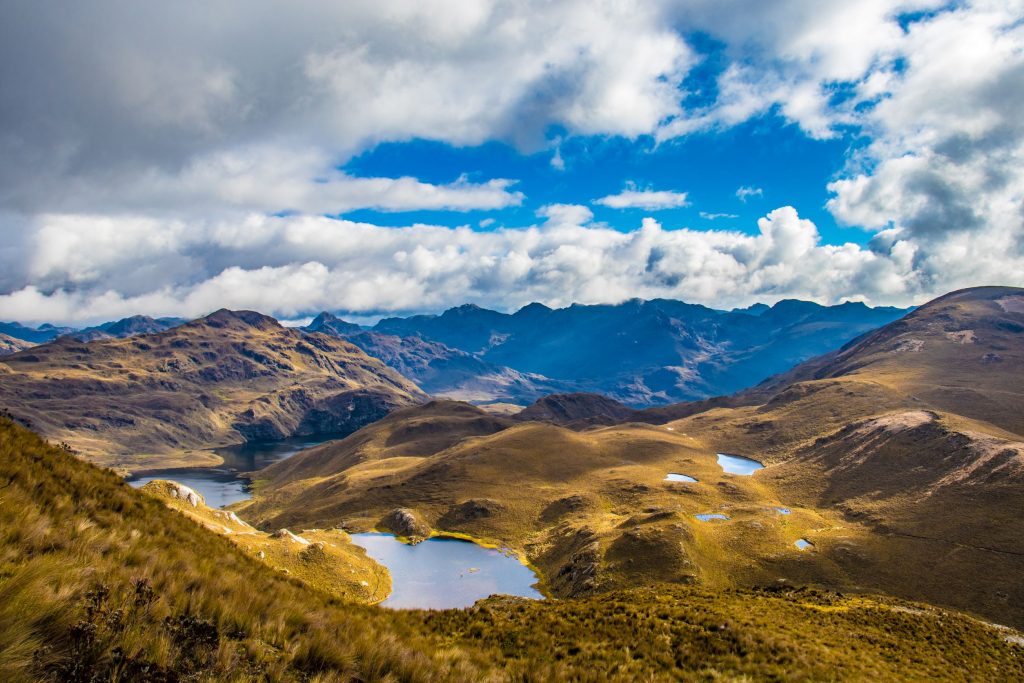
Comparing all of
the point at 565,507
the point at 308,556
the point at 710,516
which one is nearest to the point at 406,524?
the point at 565,507

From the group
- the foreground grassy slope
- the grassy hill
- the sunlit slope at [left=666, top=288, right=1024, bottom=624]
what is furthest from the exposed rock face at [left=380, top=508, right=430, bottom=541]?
the foreground grassy slope

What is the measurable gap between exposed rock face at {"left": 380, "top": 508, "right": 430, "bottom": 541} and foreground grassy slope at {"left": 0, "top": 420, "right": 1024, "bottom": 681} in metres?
123

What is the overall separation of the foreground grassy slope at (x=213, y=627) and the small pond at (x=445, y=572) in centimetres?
7406

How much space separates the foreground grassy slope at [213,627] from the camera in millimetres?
8070

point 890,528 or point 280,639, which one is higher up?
point 280,639

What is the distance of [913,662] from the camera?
1379 inches

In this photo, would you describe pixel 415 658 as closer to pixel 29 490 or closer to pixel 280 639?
pixel 280 639

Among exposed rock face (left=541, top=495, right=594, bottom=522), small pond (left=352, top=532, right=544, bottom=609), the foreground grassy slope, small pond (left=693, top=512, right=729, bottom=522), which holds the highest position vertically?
the foreground grassy slope

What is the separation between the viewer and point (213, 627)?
10.0m

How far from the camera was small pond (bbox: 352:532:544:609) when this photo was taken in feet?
328

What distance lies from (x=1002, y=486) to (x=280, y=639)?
16299 cm

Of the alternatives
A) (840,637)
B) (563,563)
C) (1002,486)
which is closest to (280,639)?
(840,637)

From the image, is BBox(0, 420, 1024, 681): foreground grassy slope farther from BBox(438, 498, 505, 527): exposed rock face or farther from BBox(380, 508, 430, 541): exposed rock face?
BBox(438, 498, 505, 527): exposed rock face

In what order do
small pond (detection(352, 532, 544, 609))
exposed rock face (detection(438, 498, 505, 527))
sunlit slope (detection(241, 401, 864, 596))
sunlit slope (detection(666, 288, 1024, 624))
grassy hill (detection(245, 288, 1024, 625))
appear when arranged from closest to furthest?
sunlit slope (detection(666, 288, 1024, 624)), grassy hill (detection(245, 288, 1024, 625)), sunlit slope (detection(241, 401, 864, 596)), small pond (detection(352, 532, 544, 609)), exposed rock face (detection(438, 498, 505, 527))
